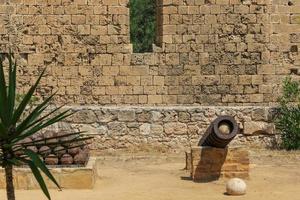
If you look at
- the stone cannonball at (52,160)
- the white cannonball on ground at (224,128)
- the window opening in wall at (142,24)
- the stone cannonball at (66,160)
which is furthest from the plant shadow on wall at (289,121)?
the window opening in wall at (142,24)

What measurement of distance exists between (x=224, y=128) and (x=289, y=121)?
3.72 m

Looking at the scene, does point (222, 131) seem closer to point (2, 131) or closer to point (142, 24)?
point (2, 131)

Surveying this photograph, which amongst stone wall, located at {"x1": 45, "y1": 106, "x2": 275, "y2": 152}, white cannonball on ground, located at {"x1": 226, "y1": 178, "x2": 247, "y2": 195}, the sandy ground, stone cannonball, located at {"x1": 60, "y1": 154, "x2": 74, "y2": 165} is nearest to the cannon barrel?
the sandy ground

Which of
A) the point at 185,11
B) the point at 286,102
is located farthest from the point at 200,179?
the point at 185,11

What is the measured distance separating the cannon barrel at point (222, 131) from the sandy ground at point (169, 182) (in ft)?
1.92

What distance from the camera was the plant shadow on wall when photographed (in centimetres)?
1211

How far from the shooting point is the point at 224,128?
878 cm

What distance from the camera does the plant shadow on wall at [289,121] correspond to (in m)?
12.1

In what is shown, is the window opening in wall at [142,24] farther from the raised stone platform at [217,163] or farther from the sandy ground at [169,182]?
the raised stone platform at [217,163]

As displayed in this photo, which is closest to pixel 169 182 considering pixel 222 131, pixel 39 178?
pixel 222 131

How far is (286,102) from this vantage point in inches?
494

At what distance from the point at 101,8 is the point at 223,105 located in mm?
3179

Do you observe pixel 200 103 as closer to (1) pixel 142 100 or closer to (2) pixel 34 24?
(1) pixel 142 100

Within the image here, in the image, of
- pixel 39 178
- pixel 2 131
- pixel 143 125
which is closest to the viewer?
pixel 39 178
